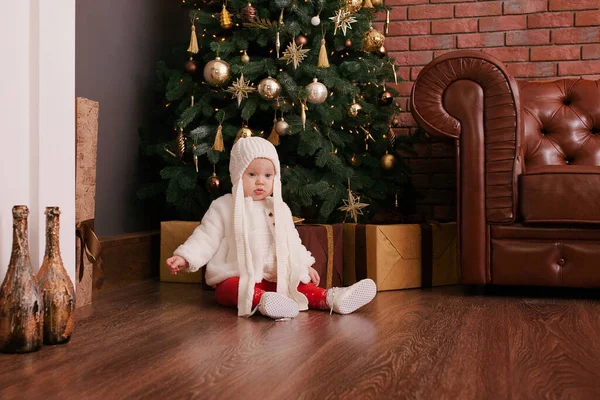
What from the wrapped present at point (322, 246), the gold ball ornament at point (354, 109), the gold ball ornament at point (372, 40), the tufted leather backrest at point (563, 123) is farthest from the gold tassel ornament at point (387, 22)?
the wrapped present at point (322, 246)

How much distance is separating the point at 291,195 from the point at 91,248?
2.94 ft

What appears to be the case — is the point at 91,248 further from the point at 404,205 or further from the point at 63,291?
the point at 404,205

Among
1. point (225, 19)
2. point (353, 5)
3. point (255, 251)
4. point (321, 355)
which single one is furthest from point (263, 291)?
point (353, 5)

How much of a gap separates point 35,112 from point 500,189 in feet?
5.05

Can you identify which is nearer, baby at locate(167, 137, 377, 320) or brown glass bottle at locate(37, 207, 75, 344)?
brown glass bottle at locate(37, 207, 75, 344)

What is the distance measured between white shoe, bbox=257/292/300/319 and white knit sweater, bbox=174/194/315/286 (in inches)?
7.0

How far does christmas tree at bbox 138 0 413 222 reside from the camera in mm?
2689

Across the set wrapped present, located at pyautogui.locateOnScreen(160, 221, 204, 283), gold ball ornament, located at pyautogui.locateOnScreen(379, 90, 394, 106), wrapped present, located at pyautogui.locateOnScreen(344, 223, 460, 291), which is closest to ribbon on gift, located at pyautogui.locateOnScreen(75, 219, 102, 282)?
wrapped present, located at pyautogui.locateOnScreen(160, 221, 204, 283)

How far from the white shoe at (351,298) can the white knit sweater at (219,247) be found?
17 centimetres

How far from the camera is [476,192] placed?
8.05ft

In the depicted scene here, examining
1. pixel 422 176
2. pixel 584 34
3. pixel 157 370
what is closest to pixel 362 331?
pixel 157 370

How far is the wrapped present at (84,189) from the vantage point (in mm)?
2094

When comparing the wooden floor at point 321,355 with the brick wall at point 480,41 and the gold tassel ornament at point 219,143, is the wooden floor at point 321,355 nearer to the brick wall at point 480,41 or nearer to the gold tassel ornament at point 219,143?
the gold tassel ornament at point 219,143

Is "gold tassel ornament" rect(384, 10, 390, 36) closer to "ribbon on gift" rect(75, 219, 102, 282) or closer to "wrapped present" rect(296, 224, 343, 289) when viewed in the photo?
"wrapped present" rect(296, 224, 343, 289)
